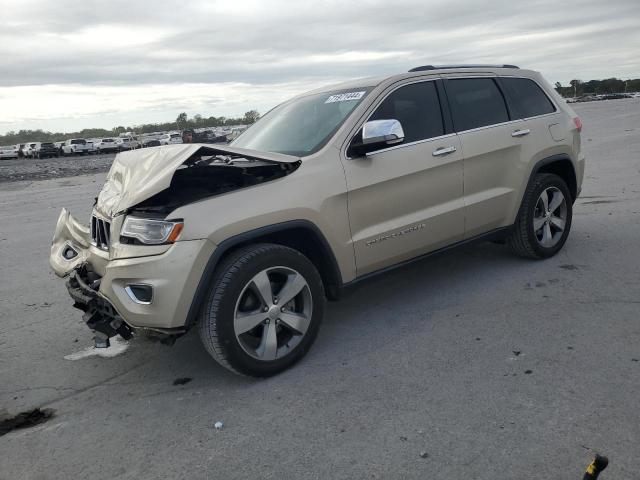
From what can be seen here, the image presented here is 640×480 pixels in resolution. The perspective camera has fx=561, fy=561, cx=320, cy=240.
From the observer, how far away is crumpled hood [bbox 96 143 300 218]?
3.32 metres

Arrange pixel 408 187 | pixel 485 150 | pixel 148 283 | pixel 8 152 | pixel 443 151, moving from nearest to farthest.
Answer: pixel 148 283 < pixel 408 187 < pixel 443 151 < pixel 485 150 < pixel 8 152

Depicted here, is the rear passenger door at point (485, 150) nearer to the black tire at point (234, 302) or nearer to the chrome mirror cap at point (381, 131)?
the chrome mirror cap at point (381, 131)

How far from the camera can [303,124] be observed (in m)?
4.52

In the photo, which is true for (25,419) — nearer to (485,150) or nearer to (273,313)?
(273,313)

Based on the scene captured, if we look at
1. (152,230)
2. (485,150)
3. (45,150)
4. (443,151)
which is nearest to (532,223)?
(485,150)

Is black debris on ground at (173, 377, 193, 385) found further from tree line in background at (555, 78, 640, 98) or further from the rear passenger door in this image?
tree line in background at (555, 78, 640, 98)

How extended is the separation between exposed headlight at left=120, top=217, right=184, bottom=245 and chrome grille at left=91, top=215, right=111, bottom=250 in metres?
0.36

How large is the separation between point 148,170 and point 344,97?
5.64 ft

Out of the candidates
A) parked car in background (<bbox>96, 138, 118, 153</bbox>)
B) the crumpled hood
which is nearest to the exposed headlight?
the crumpled hood

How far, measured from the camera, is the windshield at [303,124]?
4172 millimetres

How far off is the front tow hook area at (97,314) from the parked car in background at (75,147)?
166 feet

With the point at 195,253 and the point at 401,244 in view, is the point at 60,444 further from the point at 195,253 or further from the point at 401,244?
the point at 401,244

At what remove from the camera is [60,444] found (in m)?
3.08

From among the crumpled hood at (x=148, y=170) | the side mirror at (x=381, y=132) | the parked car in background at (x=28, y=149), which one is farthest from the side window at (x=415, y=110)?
the parked car in background at (x=28, y=149)
